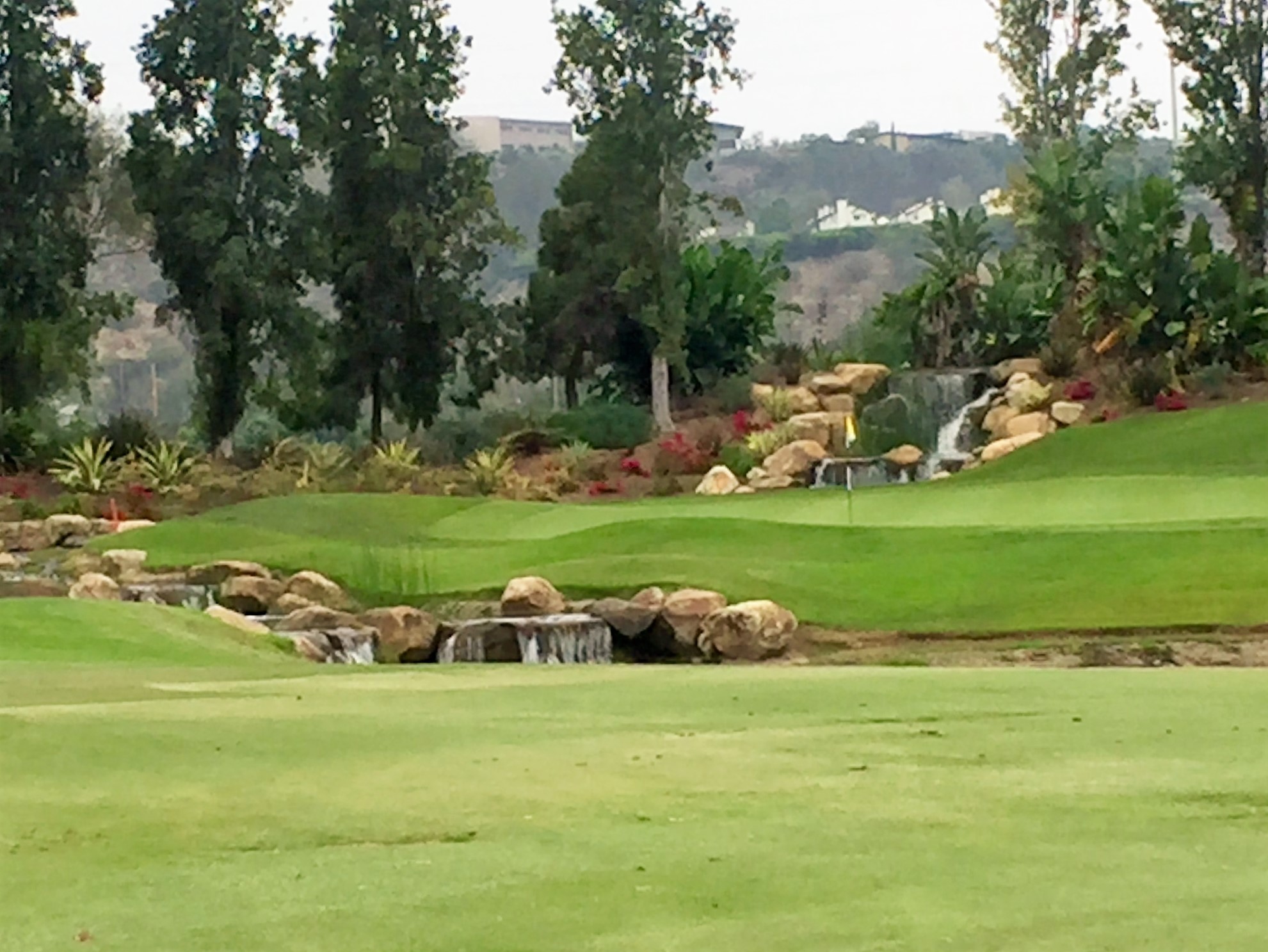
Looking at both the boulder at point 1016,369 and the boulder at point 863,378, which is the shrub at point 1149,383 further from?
the boulder at point 863,378

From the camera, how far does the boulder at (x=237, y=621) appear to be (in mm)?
18797

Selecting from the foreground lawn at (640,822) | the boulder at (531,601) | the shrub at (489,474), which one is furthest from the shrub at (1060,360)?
the foreground lawn at (640,822)

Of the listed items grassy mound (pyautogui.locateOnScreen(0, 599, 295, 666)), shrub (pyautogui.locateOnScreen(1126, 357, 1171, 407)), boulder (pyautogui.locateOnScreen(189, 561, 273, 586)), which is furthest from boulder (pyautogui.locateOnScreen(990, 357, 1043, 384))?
grassy mound (pyautogui.locateOnScreen(0, 599, 295, 666))

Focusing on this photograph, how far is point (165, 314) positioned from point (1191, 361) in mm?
20655

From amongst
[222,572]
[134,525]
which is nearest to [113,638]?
[222,572]

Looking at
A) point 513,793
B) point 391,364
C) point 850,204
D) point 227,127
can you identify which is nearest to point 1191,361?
point 391,364

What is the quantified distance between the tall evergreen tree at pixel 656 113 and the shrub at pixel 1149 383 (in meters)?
9.33

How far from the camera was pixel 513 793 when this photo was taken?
20.9ft

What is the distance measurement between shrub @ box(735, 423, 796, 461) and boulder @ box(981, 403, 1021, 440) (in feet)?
12.4

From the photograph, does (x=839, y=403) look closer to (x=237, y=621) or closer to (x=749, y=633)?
(x=749, y=633)

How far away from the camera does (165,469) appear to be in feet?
114

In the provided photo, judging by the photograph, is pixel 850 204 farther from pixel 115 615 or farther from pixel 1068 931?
pixel 1068 931

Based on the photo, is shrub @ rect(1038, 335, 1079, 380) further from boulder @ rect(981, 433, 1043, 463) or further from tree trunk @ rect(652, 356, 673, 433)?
tree trunk @ rect(652, 356, 673, 433)

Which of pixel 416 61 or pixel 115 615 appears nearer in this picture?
pixel 115 615
